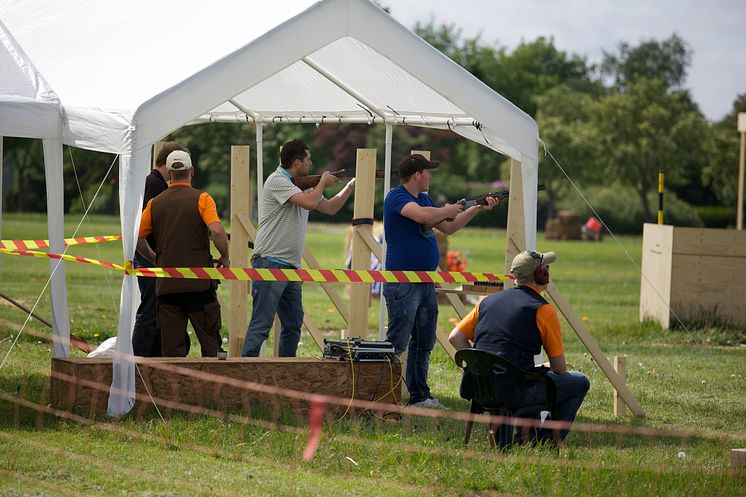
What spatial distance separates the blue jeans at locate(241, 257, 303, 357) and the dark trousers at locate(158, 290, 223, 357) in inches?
15.5

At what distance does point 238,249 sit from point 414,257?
2.22 metres

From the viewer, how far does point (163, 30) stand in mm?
9258

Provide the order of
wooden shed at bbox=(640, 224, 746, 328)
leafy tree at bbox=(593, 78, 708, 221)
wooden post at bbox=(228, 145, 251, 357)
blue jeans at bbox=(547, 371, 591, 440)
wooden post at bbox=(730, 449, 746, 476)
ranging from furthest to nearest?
leafy tree at bbox=(593, 78, 708, 221) → wooden shed at bbox=(640, 224, 746, 328) → wooden post at bbox=(228, 145, 251, 357) → blue jeans at bbox=(547, 371, 591, 440) → wooden post at bbox=(730, 449, 746, 476)

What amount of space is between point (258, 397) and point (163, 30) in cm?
313

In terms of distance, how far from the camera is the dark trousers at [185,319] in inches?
340

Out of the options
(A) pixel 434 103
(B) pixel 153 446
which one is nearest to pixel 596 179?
(A) pixel 434 103

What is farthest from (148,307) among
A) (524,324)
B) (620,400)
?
(620,400)

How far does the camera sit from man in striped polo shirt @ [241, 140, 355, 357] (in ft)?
29.9

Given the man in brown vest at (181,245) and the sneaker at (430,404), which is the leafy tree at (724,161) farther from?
the man in brown vest at (181,245)

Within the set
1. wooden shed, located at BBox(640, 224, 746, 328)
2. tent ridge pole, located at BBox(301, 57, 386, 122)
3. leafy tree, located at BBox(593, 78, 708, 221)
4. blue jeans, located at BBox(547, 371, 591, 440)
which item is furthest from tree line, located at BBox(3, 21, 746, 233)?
blue jeans, located at BBox(547, 371, 591, 440)

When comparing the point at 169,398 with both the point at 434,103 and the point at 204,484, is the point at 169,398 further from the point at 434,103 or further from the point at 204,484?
the point at 434,103

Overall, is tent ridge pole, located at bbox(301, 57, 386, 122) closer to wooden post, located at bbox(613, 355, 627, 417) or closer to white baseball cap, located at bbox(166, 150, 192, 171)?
white baseball cap, located at bbox(166, 150, 192, 171)

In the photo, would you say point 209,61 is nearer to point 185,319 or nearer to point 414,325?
point 185,319

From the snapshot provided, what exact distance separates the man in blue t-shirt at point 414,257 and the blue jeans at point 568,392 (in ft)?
5.17
